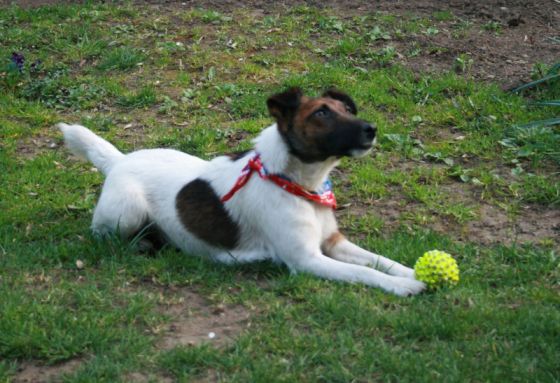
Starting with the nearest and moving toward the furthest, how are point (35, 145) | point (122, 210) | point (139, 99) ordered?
point (122, 210) < point (35, 145) < point (139, 99)

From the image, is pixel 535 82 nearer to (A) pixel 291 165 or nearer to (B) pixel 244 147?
(B) pixel 244 147

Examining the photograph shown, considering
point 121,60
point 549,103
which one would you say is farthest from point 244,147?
point 549,103

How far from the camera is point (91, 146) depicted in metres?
6.77

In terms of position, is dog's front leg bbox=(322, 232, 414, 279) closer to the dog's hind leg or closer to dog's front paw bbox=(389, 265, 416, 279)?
dog's front paw bbox=(389, 265, 416, 279)

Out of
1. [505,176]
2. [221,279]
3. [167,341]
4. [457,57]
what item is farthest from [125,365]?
[457,57]

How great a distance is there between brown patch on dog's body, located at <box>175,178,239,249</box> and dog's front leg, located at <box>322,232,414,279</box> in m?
0.68

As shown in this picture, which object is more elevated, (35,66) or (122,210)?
(122,210)

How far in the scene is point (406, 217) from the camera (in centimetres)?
669

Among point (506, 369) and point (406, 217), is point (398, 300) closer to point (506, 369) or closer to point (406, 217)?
point (506, 369)

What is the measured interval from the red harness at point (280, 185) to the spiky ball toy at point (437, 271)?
866 mm

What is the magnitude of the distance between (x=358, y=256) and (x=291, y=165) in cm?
79

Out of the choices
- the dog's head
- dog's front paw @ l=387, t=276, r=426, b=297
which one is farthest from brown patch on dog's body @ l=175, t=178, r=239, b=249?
dog's front paw @ l=387, t=276, r=426, b=297

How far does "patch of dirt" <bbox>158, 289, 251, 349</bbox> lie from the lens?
187 inches

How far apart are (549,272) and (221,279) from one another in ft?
7.19
